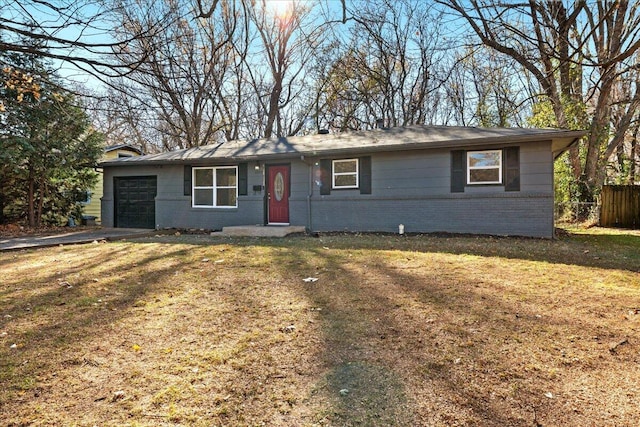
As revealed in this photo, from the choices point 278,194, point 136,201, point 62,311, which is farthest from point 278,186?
point 62,311

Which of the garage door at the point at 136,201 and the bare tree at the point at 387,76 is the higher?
the bare tree at the point at 387,76

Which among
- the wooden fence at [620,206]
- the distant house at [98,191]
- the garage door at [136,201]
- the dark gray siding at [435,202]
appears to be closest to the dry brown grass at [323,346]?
the dark gray siding at [435,202]

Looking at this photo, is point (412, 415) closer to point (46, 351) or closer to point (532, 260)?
point (46, 351)

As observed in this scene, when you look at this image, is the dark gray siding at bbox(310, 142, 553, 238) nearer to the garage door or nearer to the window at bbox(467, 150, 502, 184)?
the window at bbox(467, 150, 502, 184)

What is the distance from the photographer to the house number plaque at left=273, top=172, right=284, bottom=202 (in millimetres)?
12102

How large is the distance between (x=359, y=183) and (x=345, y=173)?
56 cm

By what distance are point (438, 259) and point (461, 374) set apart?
157 inches

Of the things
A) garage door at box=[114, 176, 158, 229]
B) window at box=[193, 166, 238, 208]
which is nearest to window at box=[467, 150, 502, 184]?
window at box=[193, 166, 238, 208]

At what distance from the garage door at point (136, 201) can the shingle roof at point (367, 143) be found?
0.75 m

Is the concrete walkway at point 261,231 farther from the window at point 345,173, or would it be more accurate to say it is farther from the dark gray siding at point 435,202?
the window at point 345,173

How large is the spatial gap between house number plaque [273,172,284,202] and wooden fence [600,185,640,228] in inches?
453

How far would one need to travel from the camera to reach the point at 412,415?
207cm

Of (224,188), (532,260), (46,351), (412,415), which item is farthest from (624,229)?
(46,351)

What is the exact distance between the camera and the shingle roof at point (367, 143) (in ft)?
30.1
